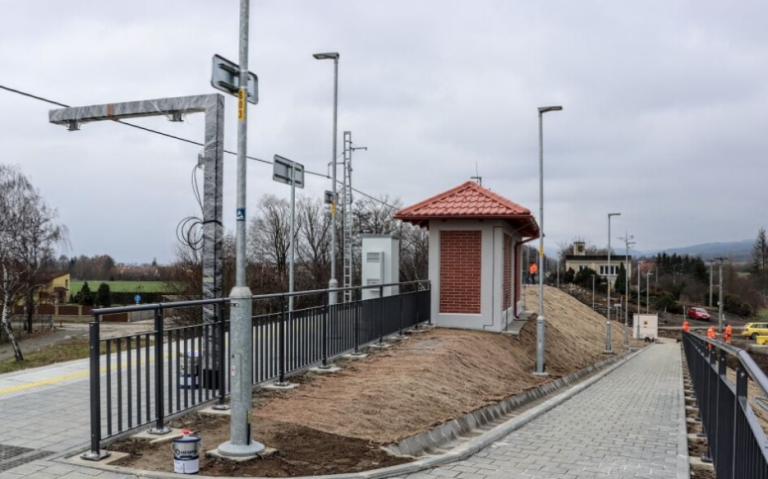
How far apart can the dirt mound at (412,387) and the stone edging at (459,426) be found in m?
0.12

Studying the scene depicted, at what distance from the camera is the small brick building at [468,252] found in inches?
657

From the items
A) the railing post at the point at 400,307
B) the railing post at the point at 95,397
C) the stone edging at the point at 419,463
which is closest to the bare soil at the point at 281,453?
the stone edging at the point at 419,463

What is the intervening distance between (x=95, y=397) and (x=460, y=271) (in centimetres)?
1229

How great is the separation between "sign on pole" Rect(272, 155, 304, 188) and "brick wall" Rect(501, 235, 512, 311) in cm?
606

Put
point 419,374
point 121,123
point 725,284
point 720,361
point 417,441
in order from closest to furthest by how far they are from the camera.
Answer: point 720,361 → point 417,441 → point 419,374 → point 121,123 → point 725,284

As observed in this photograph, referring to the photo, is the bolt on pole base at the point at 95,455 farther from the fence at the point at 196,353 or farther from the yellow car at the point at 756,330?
the yellow car at the point at 756,330

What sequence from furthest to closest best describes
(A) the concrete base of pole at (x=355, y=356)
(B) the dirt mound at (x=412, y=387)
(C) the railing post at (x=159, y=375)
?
(A) the concrete base of pole at (x=355, y=356) → (B) the dirt mound at (x=412, y=387) → (C) the railing post at (x=159, y=375)

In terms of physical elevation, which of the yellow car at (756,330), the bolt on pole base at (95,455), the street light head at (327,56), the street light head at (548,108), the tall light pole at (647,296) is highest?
the street light head at (327,56)

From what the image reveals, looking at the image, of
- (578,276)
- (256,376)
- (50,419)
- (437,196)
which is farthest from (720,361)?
(578,276)

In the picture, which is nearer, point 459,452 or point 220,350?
point 459,452

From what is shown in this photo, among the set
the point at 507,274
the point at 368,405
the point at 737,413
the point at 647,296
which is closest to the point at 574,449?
the point at 368,405

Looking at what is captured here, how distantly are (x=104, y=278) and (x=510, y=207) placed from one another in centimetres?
7811

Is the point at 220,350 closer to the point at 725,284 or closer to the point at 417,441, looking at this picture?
the point at 417,441

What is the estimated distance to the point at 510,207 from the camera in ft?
54.4
